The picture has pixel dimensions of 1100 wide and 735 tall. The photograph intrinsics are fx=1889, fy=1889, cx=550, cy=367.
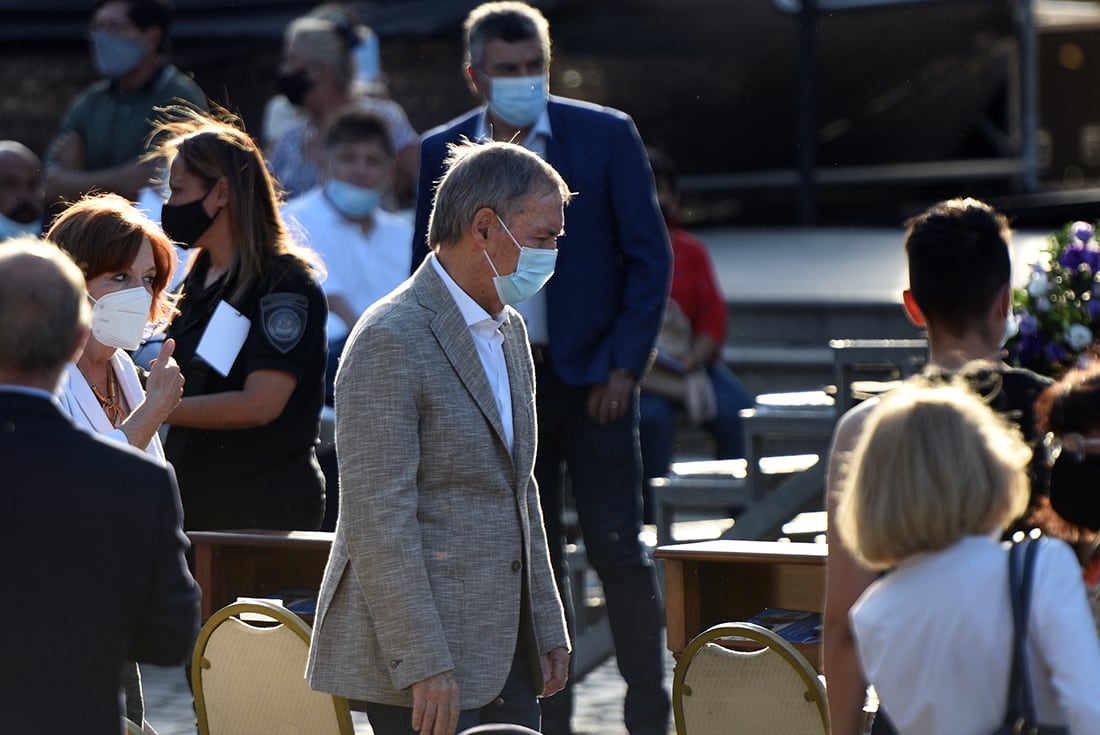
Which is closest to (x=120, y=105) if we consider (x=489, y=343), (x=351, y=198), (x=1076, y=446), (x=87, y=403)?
(x=351, y=198)

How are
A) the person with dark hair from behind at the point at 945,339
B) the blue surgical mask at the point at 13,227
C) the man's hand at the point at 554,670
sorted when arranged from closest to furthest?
the person with dark hair from behind at the point at 945,339, the man's hand at the point at 554,670, the blue surgical mask at the point at 13,227

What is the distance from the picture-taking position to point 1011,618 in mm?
2830

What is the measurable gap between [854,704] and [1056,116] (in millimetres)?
14328

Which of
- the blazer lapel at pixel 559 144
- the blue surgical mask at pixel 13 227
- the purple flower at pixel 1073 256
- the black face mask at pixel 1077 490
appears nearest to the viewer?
the black face mask at pixel 1077 490

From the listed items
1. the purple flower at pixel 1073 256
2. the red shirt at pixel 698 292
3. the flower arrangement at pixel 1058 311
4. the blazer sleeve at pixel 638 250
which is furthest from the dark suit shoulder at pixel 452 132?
the red shirt at pixel 698 292

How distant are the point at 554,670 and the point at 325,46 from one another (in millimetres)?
5336

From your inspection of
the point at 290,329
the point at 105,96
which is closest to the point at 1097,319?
the point at 290,329

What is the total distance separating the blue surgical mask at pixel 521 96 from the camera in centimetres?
595

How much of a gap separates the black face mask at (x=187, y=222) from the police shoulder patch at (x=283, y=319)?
11.5 inches

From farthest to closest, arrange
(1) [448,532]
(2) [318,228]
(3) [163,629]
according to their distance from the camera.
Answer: (2) [318,228] → (1) [448,532] → (3) [163,629]

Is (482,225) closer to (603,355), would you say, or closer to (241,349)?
(241,349)

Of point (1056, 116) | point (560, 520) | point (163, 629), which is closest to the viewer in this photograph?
point (163, 629)

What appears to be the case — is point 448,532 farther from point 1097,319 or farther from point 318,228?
point 318,228

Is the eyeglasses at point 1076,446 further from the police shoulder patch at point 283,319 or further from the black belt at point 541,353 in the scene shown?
the black belt at point 541,353
